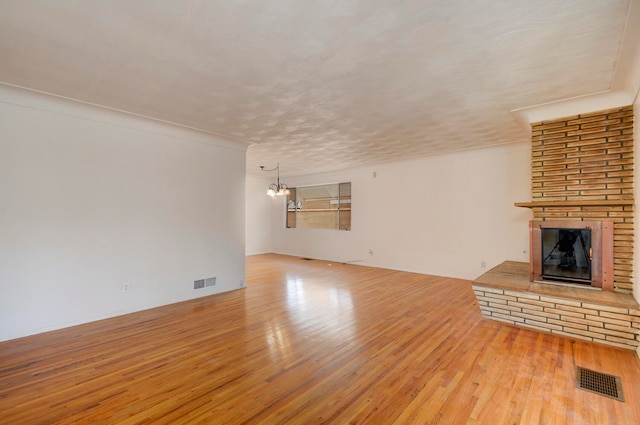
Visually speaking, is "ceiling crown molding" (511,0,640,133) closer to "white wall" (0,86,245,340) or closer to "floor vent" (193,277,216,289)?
"white wall" (0,86,245,340)

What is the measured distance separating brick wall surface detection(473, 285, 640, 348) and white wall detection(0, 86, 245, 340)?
398 centimetres

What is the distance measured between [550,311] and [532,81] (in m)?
2.43

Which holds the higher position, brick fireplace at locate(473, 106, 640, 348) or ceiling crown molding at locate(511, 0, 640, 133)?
ceiling crown molding at locate(511, 0, 640, 133)

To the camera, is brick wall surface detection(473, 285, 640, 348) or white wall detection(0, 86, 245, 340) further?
white wall detection(0, 86, 245, 340)

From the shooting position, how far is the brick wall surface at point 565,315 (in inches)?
111

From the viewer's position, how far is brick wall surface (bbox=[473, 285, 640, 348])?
9.23ft

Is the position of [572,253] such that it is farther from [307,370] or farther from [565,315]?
[307,370]

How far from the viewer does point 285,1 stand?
1.74m

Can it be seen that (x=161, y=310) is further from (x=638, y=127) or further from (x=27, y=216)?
(x=638, y=127)

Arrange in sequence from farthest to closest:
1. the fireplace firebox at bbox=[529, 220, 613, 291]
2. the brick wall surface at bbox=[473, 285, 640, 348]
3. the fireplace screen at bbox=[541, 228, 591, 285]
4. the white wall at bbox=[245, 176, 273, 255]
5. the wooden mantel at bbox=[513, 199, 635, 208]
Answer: the white wall at bbox=[245, 176, 273, 255], the fireplace screen at bbox=[541, 228, 591, 285], the fireplace firebox at bbox=[529, 220, 613, 291], the wooden mantel at bbox=[513, 199, 635, 208], the brick wall surface at bbox=[473, 285, 640, 348]

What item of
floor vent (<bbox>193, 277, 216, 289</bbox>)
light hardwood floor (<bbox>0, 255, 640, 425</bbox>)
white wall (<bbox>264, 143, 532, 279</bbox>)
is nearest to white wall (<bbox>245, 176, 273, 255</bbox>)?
white wall (<bbox>264, 143, 532, 279</bbox>)

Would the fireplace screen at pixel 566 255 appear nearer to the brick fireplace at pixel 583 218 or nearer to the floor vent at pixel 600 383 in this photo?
the brick fireplace at pixel 583 218

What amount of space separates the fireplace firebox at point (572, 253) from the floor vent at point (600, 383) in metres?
1.35

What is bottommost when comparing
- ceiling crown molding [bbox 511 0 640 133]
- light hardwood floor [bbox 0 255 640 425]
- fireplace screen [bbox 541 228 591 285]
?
light hardwood floor [bbox 0 255 640 425]
